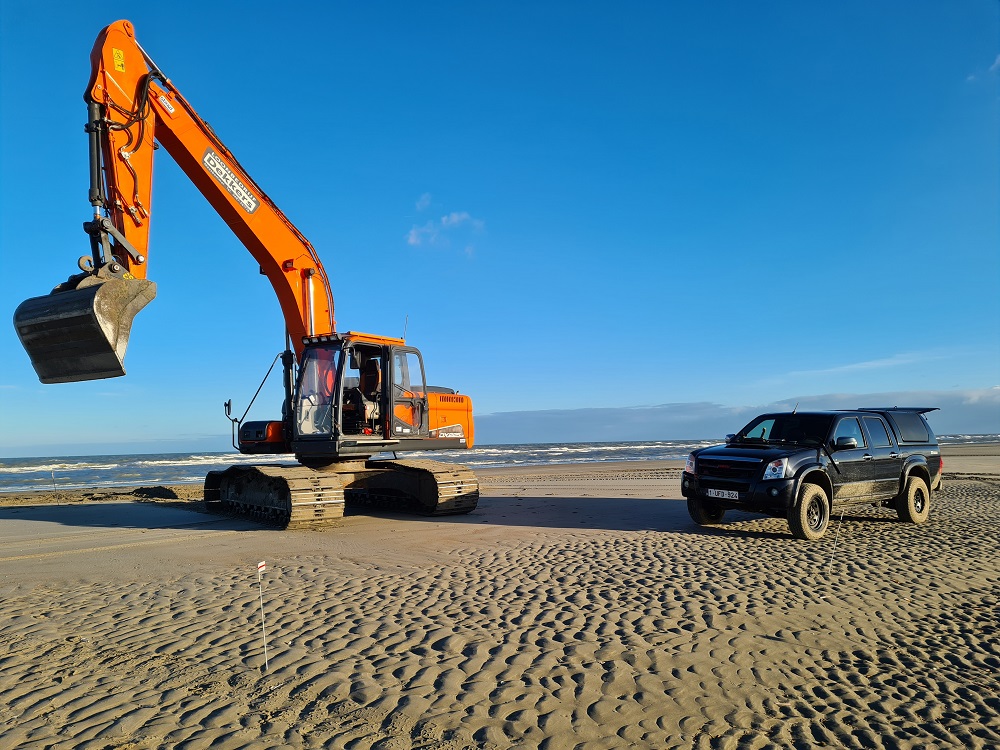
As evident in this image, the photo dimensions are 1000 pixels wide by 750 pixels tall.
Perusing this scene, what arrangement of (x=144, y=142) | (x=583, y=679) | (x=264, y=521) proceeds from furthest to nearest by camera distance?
1. (x=264, y=521)
2. (x=144, y=142)
3. (x=583, y=679)

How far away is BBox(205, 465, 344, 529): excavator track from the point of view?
11.7 m

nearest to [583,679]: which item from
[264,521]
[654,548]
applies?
[654,548]

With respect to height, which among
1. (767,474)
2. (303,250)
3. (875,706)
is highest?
(303,250)

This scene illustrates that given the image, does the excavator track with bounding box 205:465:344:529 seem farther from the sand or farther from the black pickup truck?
the black pickup truck

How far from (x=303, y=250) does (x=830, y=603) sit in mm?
10708

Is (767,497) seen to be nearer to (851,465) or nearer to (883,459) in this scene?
(851,465)

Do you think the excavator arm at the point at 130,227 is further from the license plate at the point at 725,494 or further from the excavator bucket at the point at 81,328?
the license plate at the point at 725,494

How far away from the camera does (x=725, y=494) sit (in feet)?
35.1

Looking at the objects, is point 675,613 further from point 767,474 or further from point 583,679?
point 767,474

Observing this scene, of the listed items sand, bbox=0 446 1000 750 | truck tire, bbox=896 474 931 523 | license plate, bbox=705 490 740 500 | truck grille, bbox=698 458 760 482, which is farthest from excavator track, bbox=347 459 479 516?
truck tire, bbox=896 474 931 523

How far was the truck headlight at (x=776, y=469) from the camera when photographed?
10.2 meters

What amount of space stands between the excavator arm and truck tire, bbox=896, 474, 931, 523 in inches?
438

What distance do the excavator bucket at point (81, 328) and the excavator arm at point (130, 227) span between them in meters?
0.01

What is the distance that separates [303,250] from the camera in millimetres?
13188
